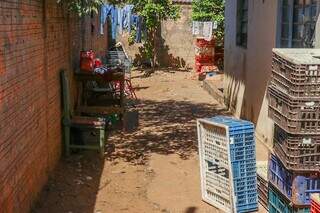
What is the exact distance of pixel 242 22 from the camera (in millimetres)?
11828

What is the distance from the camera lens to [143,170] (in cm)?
775

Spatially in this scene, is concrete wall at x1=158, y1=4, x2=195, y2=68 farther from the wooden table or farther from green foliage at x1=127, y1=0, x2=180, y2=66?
the wooden table

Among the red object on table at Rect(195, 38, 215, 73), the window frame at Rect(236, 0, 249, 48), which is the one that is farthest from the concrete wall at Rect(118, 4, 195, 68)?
the window frame at Rect(236, 0, 249, 48)

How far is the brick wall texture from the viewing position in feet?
15.8

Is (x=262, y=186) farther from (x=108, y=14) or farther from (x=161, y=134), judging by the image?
(x=108, y=14)

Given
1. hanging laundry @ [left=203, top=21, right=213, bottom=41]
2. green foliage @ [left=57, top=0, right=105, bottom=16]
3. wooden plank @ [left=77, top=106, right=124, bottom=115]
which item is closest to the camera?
green foliage @ [left=57, top=0, right=105, bottom=16]

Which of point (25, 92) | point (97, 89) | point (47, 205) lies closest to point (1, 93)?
point (25, 92)

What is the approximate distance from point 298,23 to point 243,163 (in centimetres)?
300

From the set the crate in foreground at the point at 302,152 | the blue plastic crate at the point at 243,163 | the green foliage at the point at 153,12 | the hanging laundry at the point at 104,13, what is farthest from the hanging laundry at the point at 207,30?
the crate in foreground at the point at 302,152

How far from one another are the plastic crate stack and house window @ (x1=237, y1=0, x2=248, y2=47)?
20.6 feet

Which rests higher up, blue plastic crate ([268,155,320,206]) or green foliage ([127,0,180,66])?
green foliage ([127,0,180,66])

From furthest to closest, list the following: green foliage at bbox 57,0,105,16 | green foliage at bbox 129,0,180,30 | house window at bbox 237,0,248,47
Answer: green foliage at bbox 129,0,180,30 < house window at bbox 237,0,248,47 < green foliage at bbox 57,0,105,16

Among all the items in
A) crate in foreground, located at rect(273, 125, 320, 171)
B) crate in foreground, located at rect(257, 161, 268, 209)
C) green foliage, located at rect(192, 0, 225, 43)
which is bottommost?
crate in foreground, located at rect(257, 161, 268, 209)

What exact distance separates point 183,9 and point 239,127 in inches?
615
